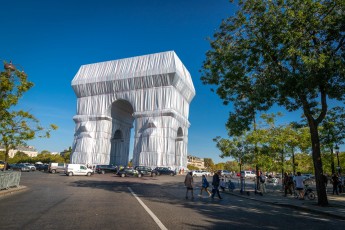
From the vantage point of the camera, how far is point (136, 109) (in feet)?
199

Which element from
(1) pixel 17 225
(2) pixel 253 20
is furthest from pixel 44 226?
(2) pixel 253 20

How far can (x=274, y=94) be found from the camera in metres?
15.2

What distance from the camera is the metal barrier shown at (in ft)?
49.3

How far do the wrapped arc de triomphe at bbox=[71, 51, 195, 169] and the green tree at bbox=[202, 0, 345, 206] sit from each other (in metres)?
38.6

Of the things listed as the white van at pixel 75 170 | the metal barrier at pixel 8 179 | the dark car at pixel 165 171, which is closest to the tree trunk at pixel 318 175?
the metal barrier at pixel 8 179

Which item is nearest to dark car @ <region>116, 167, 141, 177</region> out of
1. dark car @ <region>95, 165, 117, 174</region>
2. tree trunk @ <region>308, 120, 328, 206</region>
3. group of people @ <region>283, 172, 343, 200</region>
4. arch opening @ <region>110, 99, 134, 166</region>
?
dark car @ <region>95, 165, 117, 174</region>

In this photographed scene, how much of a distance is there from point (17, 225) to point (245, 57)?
14422 millimetres

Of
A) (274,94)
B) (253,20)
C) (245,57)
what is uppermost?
(253,20)

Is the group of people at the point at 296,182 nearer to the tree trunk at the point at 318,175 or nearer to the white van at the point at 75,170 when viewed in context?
the tree trunk at the point at 318,175

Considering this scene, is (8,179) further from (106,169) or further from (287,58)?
(106,169)

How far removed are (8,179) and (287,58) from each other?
59.0ft

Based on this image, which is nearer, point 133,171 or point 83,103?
point 133,171

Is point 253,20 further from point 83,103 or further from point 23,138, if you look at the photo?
point 83,103

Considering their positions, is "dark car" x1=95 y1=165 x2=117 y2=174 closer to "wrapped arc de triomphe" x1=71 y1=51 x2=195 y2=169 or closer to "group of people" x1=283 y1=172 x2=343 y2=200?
"wrapped arc de triomphe" x1=71 y1=51 x2=195 y2=169
